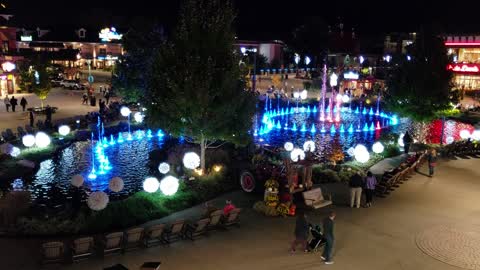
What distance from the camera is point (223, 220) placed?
16.8m

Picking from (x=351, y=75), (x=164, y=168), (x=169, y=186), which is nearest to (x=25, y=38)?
(x=351, y=75)

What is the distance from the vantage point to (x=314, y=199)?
747 inches

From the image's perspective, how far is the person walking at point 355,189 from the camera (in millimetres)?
18906

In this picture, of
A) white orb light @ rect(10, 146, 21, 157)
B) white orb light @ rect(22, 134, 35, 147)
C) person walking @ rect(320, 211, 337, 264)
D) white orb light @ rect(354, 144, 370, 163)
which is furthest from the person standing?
white orb light @ rect(10, 146, 21, 157)

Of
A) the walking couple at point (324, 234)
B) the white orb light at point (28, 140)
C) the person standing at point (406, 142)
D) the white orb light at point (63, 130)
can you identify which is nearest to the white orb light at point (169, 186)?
the walking couple at point (324, 234)

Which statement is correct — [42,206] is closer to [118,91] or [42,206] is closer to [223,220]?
[223,220]

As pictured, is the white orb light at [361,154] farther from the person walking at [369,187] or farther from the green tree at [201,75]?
the green tree at [201,75]

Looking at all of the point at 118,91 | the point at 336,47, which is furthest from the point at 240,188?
the point at 336,47

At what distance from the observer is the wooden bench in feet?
61.7

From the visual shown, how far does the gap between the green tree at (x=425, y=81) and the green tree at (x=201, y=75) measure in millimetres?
15512

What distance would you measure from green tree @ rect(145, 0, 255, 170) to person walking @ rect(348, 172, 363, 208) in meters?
6.29

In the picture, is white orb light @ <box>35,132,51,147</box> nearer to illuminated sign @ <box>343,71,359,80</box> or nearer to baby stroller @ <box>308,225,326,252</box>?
baby stroller @ <box>308,225,326,252</box>

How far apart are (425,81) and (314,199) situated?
691 inches

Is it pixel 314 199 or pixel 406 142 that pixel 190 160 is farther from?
pixel 406 142
